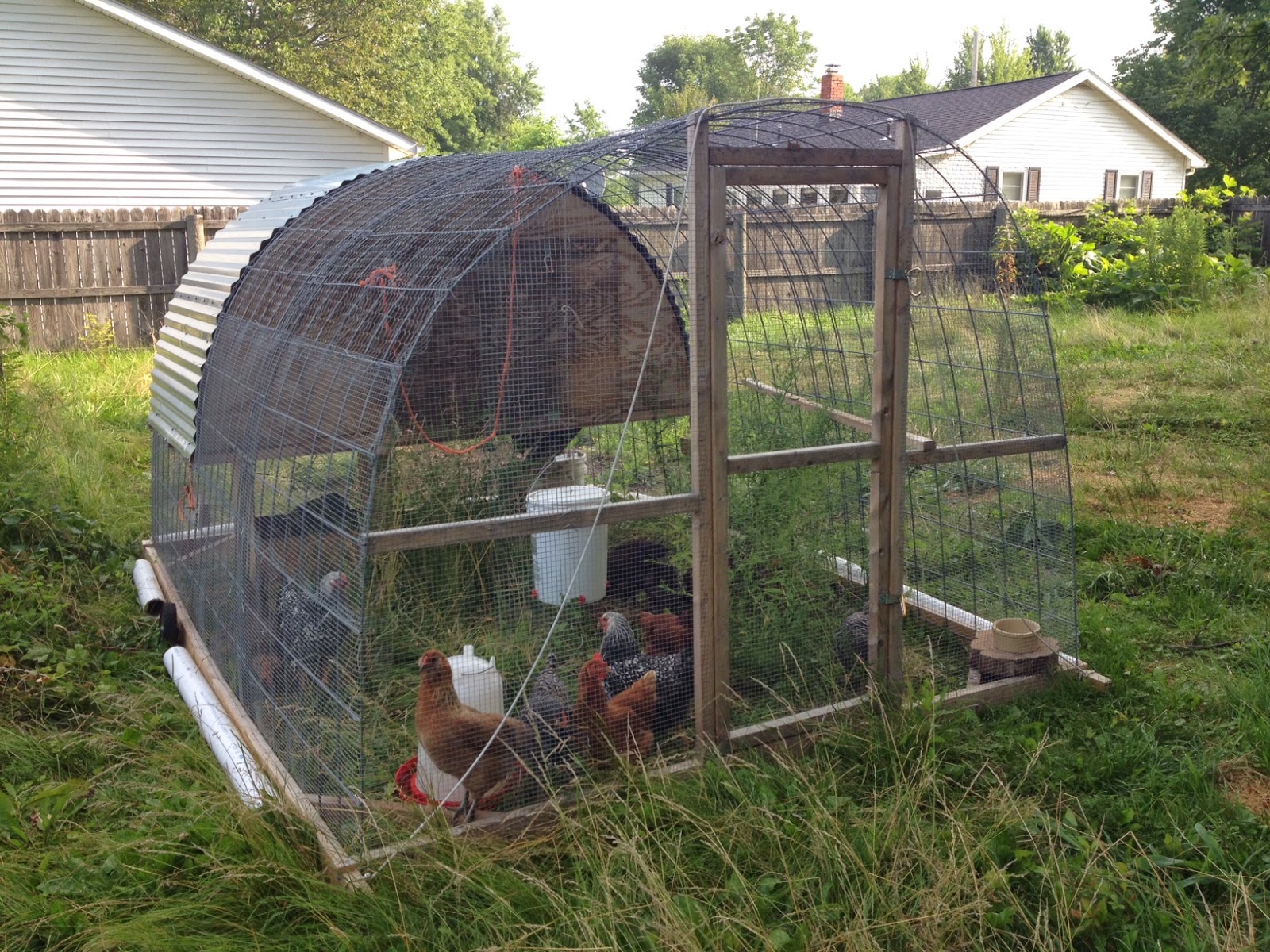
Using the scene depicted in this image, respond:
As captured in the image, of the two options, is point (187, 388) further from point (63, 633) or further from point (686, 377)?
point (686, 377)

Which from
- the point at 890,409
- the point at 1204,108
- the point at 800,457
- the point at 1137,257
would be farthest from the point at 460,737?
the point at 1204,108

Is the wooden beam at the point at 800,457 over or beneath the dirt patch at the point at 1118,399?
over

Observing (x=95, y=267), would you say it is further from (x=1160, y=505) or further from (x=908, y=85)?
(x=908, y=85)

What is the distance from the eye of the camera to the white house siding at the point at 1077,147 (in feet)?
80.3

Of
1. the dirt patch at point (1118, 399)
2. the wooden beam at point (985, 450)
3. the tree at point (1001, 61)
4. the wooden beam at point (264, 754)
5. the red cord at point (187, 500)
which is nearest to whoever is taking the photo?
the wooden beam at point (264, 754)

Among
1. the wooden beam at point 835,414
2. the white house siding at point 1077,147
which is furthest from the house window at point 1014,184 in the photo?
the wooden beam at point 835,414

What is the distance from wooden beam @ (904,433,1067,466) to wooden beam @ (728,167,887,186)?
967 mm

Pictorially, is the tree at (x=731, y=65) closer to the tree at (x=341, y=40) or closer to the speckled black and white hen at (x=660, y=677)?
the tree at (x=341, y=40)

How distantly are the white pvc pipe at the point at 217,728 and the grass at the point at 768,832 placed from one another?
6cm

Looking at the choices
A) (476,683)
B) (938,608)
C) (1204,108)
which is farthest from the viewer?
(1204,108)

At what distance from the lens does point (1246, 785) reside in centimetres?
348

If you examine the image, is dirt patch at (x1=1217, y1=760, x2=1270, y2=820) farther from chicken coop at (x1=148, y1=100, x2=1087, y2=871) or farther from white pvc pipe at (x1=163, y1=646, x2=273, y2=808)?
white pvc pipe at (x1=163, y1=646, x2=273, y2=808)

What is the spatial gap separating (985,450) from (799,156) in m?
1.34

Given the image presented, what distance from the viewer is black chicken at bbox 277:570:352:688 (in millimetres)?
3285
